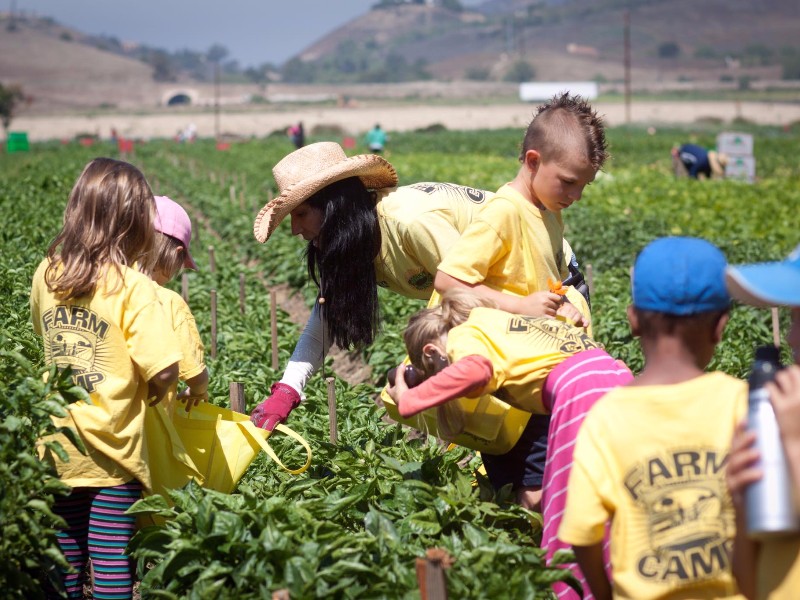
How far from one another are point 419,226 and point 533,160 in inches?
23.7

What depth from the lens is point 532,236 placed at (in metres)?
3.80

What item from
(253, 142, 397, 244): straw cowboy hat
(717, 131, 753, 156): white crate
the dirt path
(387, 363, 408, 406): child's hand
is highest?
Answer: the dirt path

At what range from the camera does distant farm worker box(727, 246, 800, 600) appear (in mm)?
2279

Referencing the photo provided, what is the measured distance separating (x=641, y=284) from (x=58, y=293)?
1.86 m

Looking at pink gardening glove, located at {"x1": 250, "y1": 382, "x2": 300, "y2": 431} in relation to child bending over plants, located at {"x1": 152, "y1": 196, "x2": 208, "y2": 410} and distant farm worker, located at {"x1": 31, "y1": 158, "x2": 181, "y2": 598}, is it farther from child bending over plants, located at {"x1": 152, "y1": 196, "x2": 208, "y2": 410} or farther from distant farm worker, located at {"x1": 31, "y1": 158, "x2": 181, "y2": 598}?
distant farm worker, located at {"x1": 31, "y1": 158, "x2": 181, "y2": 598}

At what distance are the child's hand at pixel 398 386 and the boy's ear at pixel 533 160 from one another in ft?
2.63

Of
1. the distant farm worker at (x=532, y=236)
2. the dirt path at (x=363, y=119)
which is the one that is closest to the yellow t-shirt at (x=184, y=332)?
the distant farm worker at (x=532, y=236)

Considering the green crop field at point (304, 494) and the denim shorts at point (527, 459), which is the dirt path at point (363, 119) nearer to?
the green crop field at point (304, 494)

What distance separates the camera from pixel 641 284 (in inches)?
103

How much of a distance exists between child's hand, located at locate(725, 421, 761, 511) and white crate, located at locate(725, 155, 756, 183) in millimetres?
21210

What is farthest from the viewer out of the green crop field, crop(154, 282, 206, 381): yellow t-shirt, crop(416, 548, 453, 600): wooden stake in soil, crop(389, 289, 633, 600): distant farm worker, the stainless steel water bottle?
crop(154, 282, 206, 381): yellow t-shirt

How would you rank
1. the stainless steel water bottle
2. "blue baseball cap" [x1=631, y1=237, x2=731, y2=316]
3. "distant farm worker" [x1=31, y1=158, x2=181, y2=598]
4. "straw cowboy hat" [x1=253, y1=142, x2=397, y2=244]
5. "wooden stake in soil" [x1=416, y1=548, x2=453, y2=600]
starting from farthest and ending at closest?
"straw cowboy hat" [x1=253, y1=142, x2=397, y2=244], "distant farm worker" [x1=31, y1=158, x2=181, y2=598], "wooden stake in soil" [x1=416, y1=548, x2=453, y2=600], "blue baseball cap" [x1=631, y1=237, x2=731, y2=316], the stainless steel water bottle

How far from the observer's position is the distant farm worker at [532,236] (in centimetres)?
366

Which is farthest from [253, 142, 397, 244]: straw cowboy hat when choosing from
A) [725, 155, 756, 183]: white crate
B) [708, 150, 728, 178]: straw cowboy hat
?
[708, 150, 728, 178]: straw cowboy hat
